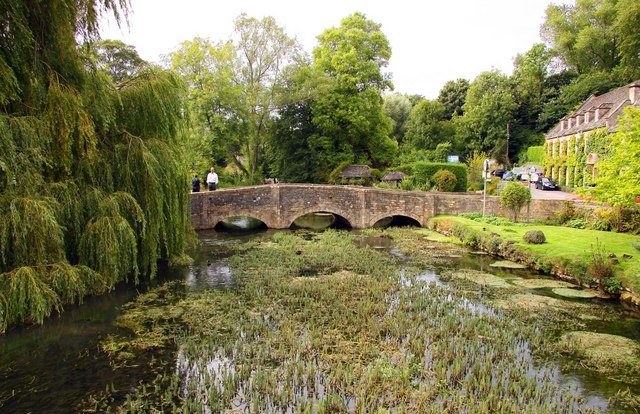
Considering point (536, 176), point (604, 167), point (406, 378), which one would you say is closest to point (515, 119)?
point (536, 176)

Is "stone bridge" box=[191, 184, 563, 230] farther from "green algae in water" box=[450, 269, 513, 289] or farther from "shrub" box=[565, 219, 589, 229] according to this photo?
A: "green algae in water" box=[450, 269, 513, 289]

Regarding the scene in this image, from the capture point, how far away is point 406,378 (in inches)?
320

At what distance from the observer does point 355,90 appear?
39188 mm

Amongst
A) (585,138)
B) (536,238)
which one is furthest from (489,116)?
(536,238)

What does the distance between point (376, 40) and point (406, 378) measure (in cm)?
3802

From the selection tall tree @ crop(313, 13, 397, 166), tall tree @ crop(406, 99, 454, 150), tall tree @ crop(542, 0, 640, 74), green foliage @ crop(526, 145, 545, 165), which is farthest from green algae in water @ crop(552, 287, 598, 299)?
tall tree @ crop(406, 99, 454, 150)

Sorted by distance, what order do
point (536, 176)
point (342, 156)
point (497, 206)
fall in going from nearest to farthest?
point (497, 206) → point (342, 156) → point (536, 176)

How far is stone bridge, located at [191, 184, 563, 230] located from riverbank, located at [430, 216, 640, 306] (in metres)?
3.56

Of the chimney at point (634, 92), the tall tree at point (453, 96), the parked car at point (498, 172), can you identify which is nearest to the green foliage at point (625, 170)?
the chimney at point (634, 92)

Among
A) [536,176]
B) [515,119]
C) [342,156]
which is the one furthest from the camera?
[515,119]

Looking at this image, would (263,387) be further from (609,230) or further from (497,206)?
(497,206)

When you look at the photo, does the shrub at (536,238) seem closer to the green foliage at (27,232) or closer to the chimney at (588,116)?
the green foliage at (27,232)

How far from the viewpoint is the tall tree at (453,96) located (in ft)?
201

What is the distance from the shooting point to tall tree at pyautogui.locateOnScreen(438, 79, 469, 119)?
61312 millimetres
